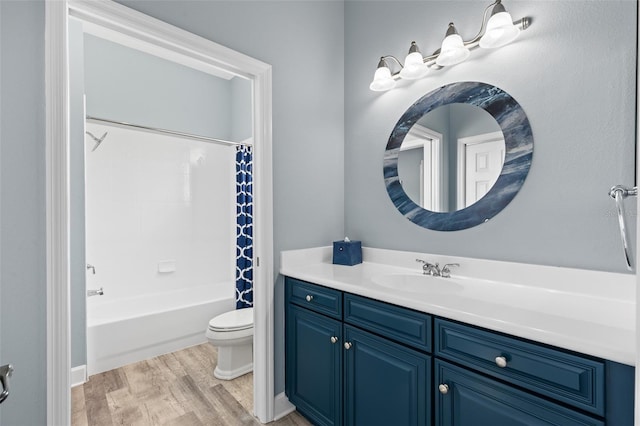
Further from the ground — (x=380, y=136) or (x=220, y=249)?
(x=380, y=136)

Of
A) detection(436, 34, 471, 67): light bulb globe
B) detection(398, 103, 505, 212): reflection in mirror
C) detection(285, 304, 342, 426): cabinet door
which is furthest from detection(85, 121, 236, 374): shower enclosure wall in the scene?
detection(436, 34, 471, 67): light bulb globe

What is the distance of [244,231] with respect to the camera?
285 centimetres

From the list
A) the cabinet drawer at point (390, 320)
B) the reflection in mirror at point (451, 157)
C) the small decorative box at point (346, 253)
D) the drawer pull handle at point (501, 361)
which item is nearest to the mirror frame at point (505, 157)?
the reflection in mirror at point (451, 157)

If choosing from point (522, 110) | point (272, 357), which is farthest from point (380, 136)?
point (272, 357)

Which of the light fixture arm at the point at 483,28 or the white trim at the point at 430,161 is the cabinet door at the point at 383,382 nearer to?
the white trim at the point at 430,161

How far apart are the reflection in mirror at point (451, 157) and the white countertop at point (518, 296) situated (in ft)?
1.13

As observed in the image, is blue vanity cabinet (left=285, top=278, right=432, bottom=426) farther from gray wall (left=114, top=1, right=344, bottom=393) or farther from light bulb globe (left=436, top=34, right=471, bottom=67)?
light bulb globe (left=436, top=34, right=471, bottom=67)

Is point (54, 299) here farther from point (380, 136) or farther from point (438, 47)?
point (438, 47)

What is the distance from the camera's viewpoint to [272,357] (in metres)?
1.80

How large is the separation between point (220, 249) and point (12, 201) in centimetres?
257

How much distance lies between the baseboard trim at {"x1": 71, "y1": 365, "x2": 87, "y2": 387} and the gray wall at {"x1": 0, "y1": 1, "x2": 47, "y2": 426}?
3.85ft

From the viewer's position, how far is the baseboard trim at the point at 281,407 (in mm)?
1799

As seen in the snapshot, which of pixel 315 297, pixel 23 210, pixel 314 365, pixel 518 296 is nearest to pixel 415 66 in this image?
pixel 518 296

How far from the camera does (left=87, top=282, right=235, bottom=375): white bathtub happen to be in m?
2.25
